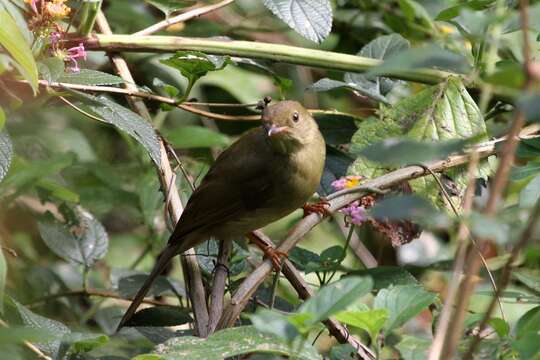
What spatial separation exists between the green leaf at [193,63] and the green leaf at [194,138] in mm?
681

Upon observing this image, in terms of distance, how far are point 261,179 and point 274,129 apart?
224 mm

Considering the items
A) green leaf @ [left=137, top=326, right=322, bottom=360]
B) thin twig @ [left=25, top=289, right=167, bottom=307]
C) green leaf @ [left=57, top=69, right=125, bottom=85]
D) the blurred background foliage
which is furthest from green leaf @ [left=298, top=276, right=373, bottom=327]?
thin twig @ [left=25, top=289, right=167, bottom=307]

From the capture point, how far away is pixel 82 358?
8.08 feet

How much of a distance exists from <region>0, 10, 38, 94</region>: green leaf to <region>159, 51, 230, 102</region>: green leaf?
799 mm

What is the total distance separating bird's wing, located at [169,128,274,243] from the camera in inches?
129

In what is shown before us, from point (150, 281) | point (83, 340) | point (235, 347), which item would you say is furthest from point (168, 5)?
point (235, 347)

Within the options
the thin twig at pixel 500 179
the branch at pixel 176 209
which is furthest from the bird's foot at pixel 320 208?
the thin twig at pixel 500 179

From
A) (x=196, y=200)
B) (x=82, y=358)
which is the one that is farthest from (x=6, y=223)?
(x=82, y=358)

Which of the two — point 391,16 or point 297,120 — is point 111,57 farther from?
point 391,16

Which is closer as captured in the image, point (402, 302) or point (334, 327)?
point (402, 302)

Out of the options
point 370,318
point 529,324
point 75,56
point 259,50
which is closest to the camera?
point 370,318

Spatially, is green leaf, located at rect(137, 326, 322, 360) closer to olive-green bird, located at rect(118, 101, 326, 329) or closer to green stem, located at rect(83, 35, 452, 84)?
olive-green bird, located at rect(118, 101, 326, 329)

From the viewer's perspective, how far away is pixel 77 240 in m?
3.47

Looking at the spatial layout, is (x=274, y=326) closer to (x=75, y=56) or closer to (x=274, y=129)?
(x=75, y=56)
